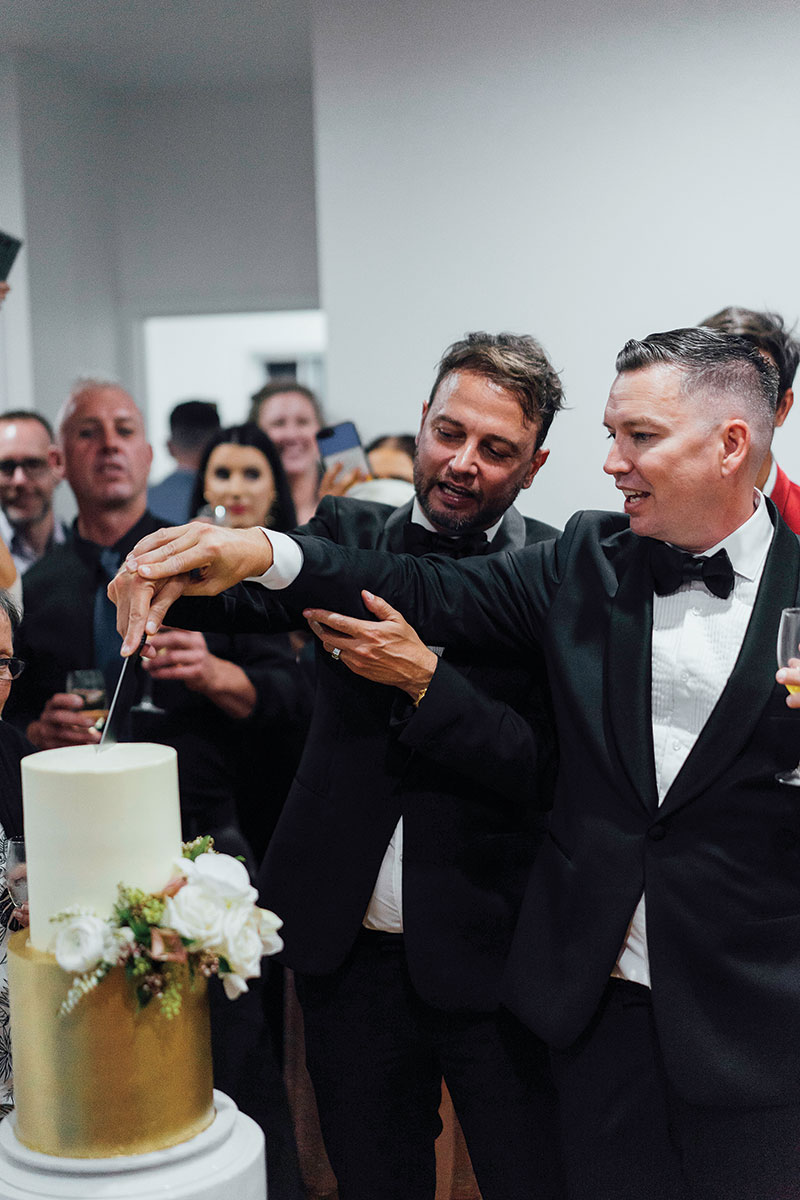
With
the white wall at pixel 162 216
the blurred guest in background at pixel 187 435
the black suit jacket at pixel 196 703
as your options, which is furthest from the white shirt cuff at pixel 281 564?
the white wall at pixel 162 216

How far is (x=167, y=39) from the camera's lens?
17.4 feet

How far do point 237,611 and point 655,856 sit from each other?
778mm

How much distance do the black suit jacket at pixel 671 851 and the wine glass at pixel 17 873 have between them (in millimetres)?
572

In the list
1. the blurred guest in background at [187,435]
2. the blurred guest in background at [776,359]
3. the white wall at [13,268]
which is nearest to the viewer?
the blurred guest in background at [776,359]

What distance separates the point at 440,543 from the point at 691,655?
59cm

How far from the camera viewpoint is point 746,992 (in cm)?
169

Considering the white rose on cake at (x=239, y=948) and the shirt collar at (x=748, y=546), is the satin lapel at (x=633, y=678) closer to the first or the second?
the shirt collar at (x=748, y=546)

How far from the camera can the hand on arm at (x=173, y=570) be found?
1.66m

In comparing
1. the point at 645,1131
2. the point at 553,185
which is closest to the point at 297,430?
the point at 553,185

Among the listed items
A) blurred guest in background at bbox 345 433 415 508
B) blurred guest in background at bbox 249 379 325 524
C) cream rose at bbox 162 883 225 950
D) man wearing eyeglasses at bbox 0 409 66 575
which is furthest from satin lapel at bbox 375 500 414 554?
man wearing eyeglasses at bbox 0 409 66 575

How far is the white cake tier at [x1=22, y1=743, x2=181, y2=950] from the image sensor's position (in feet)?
4.80

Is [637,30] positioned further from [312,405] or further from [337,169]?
[312,405]

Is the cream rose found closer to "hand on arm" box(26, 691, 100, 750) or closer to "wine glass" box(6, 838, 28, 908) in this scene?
"wine glass" box(6, 838, 28, 908)

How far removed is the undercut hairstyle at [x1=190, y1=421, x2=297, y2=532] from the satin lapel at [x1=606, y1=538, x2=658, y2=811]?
1820mm
